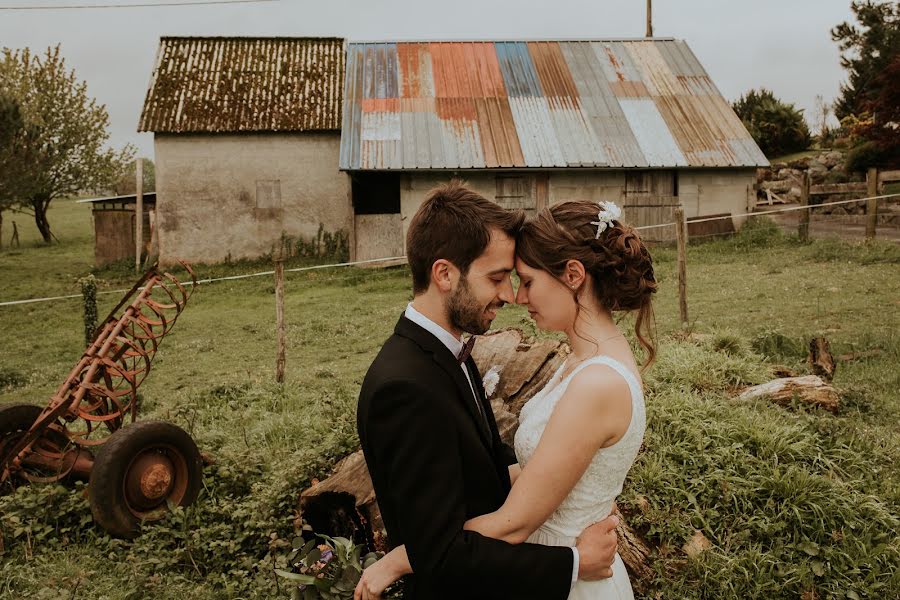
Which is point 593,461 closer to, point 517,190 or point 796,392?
point 796,392

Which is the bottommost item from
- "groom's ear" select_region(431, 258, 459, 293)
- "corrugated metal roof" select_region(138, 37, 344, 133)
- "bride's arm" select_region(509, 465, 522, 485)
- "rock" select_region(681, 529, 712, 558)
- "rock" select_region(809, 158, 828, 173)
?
"rock" select_region(681, 529, 712, 558)

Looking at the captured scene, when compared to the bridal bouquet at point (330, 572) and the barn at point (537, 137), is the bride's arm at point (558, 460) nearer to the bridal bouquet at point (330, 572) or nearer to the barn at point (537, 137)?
the bridal bouquet at point (330, 572)

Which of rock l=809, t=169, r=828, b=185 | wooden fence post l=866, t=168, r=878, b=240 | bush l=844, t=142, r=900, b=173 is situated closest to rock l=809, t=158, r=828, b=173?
rock l=809, t=169, r=828, b=185

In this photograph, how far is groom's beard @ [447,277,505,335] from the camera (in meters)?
2.34

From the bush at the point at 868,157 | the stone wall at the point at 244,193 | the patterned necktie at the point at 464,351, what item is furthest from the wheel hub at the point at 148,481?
the bush at the point at 868,157

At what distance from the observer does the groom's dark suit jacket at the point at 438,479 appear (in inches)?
79.7

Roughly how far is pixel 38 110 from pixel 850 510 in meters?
29.2

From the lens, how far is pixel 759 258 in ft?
53.1

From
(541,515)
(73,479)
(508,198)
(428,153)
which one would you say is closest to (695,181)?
(508,198)

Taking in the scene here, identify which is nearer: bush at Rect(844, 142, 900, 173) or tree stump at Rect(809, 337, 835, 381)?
tree stump at Rect(809, 337, 835, 381)

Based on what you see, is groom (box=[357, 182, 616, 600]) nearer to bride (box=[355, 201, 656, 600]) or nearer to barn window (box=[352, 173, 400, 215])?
bride (box=[355, 201, 656, 600])

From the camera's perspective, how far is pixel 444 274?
2.33 meters

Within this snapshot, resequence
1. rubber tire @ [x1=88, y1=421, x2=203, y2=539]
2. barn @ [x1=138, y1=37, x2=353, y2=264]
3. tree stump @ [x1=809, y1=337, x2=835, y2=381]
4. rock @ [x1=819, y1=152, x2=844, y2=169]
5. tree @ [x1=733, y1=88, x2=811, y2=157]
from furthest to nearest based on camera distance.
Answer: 1. tree @ [x1=733, y1=88, x2=811, y2=157]
2. rock @ [x1=819, y1=152, x2=844, y2=169]
3. barn @ [x1=138, y1=37, x2=353, y2=264]
4. tree stump @ [x1=809, y1=337, x2=835, y2=381]
5. rubber tire @ [x1=88, y1=421, x2=203, y2=539]

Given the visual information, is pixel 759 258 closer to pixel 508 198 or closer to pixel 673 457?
pixel 508 198
